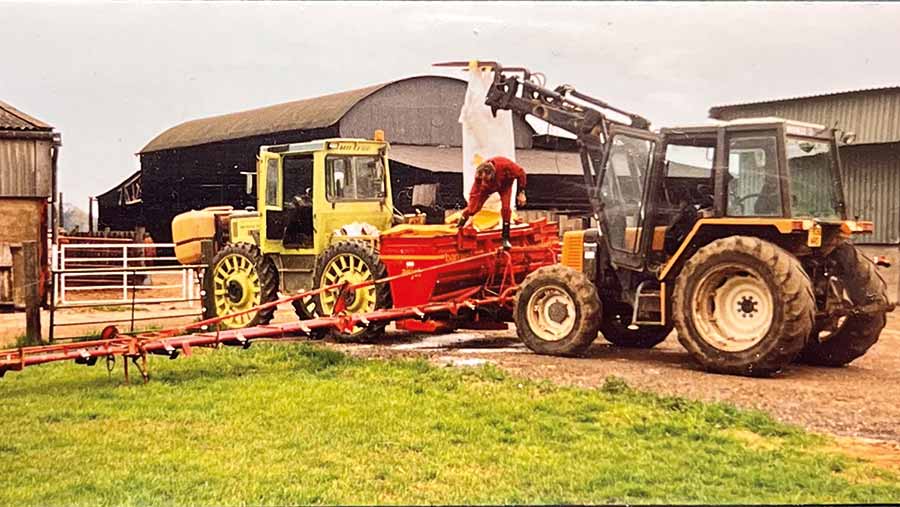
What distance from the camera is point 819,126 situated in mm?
5559

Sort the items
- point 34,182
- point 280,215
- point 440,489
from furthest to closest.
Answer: point 280,215
point 34,182
point 440,489

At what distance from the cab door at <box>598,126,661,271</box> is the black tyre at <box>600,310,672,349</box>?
0.67 m

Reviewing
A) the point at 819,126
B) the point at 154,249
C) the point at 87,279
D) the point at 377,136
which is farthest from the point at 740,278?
the point at 87,279

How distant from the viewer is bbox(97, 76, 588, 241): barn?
5.48m

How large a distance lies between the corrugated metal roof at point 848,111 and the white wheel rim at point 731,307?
1.02 meters

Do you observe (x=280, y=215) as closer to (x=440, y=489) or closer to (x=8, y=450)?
(x=8, y=450)

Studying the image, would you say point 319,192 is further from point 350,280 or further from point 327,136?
point 327,136

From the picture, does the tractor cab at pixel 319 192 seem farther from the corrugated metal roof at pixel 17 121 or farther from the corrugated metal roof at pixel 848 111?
the corrugated metal roof at pixel 848 111

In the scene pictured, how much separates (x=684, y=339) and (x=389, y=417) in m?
2.10

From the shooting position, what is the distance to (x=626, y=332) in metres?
→ 7.37

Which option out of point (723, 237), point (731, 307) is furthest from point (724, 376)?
point (723, 237)

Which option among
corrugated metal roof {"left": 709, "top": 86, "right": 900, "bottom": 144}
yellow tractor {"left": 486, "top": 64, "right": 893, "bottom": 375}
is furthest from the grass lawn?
corrugated metal roof {"left": 709, "top": 86, "right": 900, "bottom": 144}

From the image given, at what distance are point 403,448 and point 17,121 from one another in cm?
259

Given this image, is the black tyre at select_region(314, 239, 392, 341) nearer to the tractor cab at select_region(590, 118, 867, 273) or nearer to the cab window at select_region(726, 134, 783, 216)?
the tractor cab at select_region(590, 118, 867, 273)
